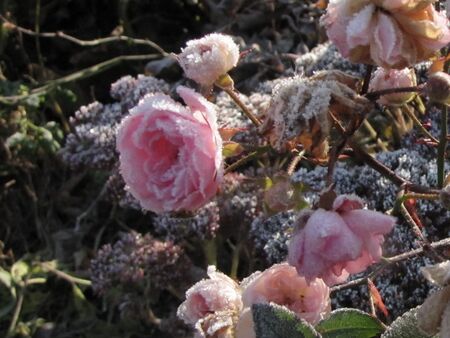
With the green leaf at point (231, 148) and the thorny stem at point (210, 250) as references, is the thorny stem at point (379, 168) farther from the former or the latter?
the thorny stem at point (210, 250)

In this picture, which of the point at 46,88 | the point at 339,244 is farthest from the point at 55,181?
the point at 339,244

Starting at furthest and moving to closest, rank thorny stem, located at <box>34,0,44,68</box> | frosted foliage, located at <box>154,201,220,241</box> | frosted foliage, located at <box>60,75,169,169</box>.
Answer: thorny stem, located at <box>34,0,44,68</box>, frosted foliage, located at <box>60,75,169,169</box>, frosted foliage, located at <box>154,201,220,241</box>

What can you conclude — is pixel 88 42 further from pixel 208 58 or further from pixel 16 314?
pixel 208 58

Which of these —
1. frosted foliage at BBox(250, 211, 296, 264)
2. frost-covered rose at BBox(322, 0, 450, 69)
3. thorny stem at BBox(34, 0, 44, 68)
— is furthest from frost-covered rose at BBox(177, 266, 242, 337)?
thorny stem at BBox(34, 0, 44, 68)

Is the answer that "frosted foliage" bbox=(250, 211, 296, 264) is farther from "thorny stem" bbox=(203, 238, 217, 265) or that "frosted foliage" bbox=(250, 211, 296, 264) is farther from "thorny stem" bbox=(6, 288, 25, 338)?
"thorny stem" bbox=(6, 288, 25, 338)

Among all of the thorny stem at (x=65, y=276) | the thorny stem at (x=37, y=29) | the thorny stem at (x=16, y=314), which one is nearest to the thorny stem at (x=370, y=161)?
the thorny stem at (x=65, y=276)

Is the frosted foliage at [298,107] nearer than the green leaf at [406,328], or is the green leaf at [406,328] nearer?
the frosted foliage at [298,107]

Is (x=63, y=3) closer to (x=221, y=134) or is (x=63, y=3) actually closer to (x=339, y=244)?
(x=221, y=134)
